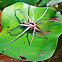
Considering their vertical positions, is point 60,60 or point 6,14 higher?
point 6,14

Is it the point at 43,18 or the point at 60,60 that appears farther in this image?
the point at 60,60

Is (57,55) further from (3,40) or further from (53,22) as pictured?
(3,40)

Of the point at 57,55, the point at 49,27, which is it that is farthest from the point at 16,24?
the point at 57,55

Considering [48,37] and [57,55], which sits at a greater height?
[48,37]

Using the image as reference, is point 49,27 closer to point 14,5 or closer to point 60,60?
point 14,5

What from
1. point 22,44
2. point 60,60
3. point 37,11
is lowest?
point 60,60

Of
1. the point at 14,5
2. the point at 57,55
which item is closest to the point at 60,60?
the point at 57,55
